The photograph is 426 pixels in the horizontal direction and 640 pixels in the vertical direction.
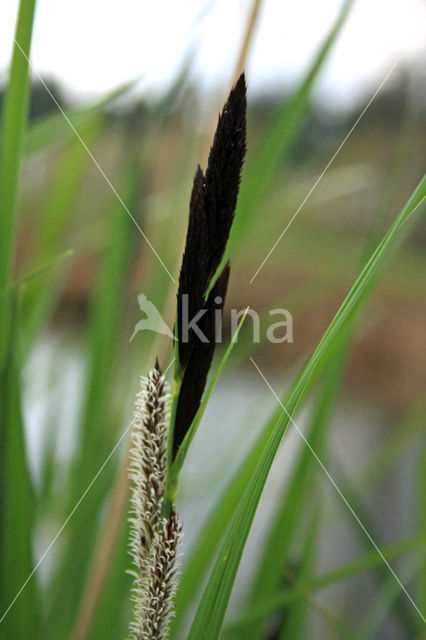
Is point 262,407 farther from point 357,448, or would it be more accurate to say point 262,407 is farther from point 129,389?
point 357,448

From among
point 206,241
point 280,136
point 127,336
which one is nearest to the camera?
point 206,241

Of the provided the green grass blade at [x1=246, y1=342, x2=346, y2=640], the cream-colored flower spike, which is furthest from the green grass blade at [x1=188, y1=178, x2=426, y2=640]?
the green grass blade at [x1=246, y1=342, x2=346, y2=640]

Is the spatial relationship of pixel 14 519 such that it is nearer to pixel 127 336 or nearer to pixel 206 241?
pixel 206 241

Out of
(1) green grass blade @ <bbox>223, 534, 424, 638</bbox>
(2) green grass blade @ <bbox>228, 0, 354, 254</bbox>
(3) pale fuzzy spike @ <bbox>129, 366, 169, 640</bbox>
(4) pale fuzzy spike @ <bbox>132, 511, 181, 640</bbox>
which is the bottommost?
(1) green grass blade @ <bbox>223, 534, 424, 638</bbox>

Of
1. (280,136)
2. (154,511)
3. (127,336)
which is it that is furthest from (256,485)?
(127,336)

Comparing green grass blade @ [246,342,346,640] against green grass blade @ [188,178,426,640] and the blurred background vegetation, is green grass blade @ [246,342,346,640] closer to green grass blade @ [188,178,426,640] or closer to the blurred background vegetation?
the blurred background vegetation

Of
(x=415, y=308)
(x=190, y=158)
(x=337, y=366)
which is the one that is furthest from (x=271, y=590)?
(x=415, y=308)
